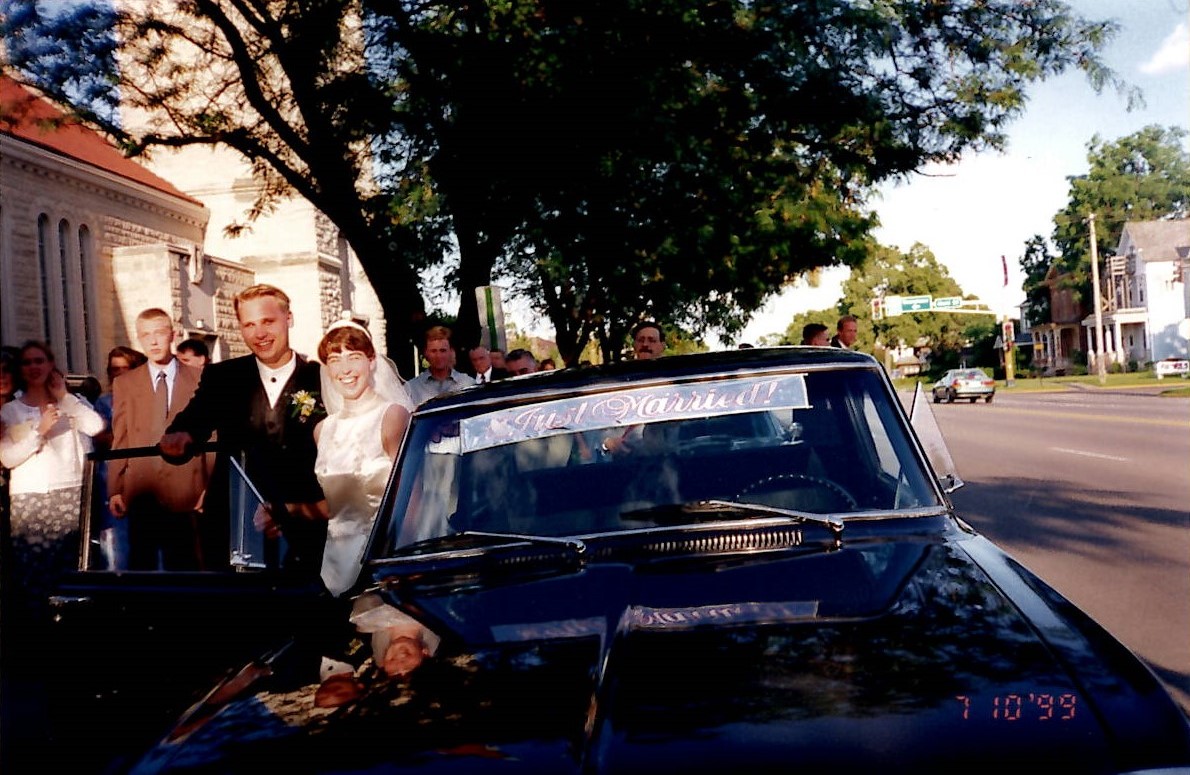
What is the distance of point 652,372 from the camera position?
3.47m

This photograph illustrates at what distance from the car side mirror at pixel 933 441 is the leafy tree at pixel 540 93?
8035mm

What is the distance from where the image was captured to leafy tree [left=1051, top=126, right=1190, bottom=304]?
82.8m

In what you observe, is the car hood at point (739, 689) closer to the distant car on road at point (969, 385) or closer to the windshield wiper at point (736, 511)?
the windshield wiper at point (736, 511)

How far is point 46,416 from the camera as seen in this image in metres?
6.29

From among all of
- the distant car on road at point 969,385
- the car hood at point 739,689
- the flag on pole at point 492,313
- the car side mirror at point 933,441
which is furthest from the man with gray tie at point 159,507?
the distant car on road at point 969,385

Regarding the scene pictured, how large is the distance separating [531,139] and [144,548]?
9665 millimetres

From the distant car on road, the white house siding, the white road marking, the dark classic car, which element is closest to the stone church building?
the white road marking

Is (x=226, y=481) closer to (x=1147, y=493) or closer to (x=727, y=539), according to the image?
(x=727, y=539)

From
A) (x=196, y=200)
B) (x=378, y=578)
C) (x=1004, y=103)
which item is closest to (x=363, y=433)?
(x=378, y=578)

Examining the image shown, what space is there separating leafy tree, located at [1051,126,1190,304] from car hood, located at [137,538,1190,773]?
8659cm

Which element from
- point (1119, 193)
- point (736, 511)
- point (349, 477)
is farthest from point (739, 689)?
point (1119, 193)

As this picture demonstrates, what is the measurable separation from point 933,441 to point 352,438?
2080 millimetres

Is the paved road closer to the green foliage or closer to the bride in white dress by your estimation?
the bride in white dress

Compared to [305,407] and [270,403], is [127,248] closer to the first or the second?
[270,403]
